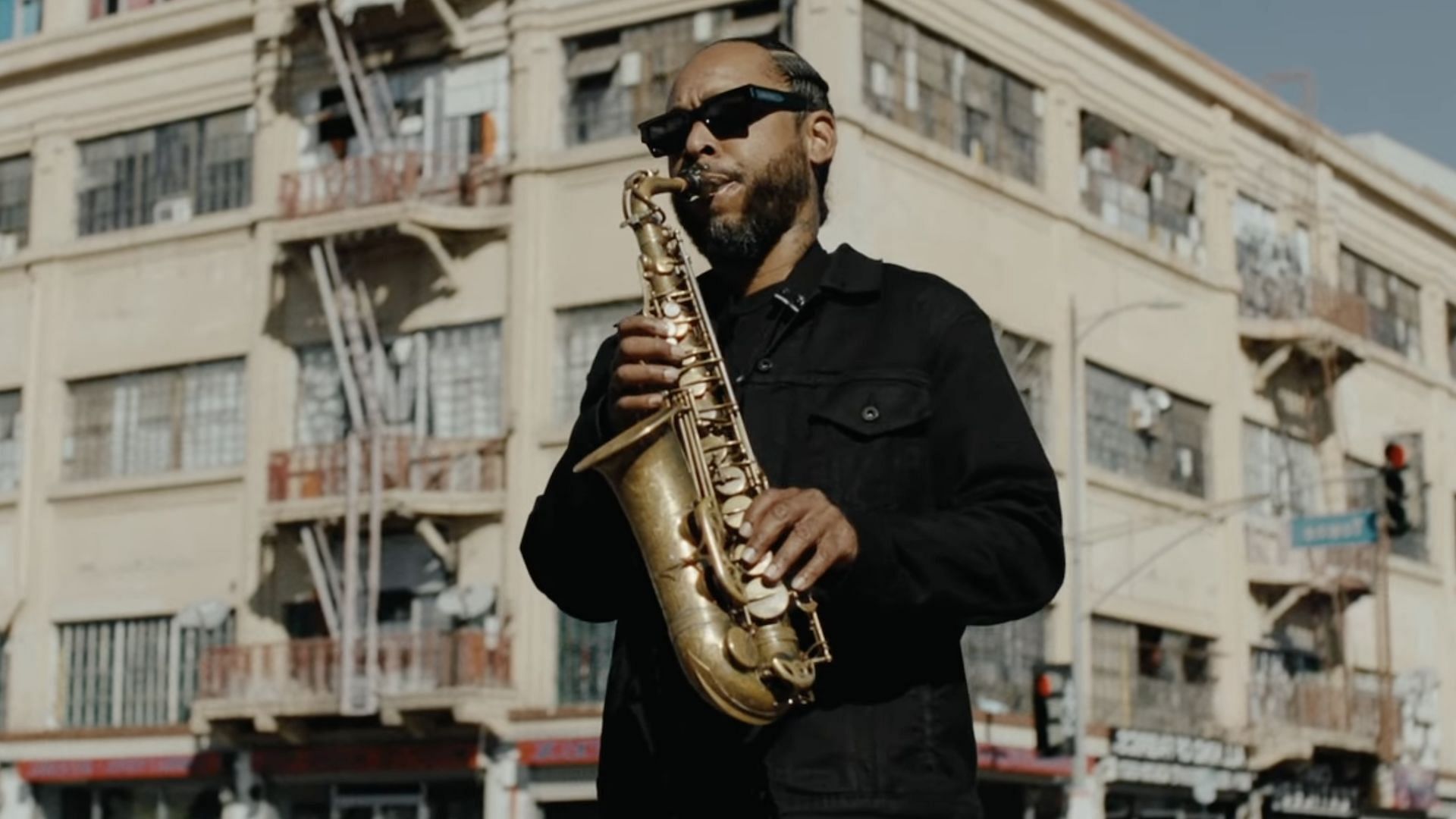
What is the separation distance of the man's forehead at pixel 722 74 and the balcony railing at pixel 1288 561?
138 feet

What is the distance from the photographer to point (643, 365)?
4387 millimetres

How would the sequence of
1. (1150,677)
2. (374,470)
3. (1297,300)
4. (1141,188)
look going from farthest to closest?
(1297,300) < (1141,188) < (1150,677) < (374,470)

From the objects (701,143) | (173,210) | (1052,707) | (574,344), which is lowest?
(701,143)

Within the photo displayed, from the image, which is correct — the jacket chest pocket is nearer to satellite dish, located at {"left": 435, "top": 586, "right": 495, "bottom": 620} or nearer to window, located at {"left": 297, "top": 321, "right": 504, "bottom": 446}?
satellite dish, located at {"left": 435, "top": 586, "right": 495, "bottom": 620}

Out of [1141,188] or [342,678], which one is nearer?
[342,678]

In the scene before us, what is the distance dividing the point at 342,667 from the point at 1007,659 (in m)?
9.92

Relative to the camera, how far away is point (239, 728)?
3891 centimetres

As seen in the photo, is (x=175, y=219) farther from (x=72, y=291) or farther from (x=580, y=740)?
(x=580, y=740)

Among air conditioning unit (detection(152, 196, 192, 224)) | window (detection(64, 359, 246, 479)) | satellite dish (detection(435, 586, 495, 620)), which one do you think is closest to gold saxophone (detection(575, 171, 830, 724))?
satellite dish (detection(435, 586, 495, 620))

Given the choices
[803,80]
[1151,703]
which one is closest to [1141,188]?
[1151,703]

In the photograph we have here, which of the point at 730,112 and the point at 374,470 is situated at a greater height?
the point at 374,470

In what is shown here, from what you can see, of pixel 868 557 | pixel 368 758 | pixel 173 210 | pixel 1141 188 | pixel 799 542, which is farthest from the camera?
pixel 1141 188

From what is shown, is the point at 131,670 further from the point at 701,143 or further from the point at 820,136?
the point at 701,143

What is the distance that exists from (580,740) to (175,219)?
478 inches
